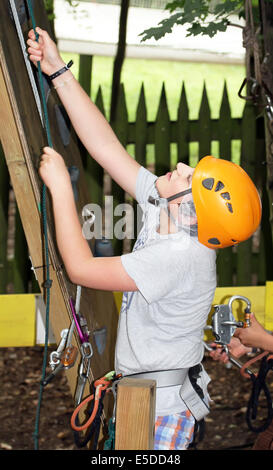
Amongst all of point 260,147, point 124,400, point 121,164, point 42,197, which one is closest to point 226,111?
point 260,147

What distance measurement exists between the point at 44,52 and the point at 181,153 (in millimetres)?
3295

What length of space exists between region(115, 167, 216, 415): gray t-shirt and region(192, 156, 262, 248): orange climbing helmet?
0.10m

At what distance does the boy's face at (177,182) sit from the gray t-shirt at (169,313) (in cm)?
13

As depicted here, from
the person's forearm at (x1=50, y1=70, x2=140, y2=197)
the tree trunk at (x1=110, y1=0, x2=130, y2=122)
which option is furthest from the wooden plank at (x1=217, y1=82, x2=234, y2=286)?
the person's forearm at (x1=50, y1=70, x2=140, y2=197)


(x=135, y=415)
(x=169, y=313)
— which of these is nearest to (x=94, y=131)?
(x=169, y=313)

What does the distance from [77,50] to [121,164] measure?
15136mm

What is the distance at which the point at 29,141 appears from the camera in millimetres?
2271

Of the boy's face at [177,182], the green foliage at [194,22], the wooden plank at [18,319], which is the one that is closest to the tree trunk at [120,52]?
the green foliage at [194,22]

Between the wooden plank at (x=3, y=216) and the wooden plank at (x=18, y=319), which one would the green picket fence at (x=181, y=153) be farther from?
the wooden plank at (x=18, y=319)

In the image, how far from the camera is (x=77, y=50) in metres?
16.9

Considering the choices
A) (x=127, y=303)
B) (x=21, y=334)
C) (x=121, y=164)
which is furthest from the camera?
(x=21, y=334)

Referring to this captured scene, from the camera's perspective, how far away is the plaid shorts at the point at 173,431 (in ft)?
7.72

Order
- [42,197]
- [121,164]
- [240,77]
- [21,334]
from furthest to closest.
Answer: [240,77], [21,334], [121,164], [42,197]
